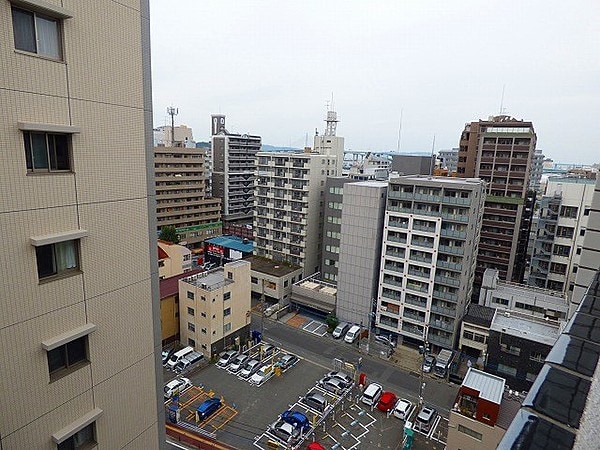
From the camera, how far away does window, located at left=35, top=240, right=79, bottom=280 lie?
6.82 metres

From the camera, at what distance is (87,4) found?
678 centimetres

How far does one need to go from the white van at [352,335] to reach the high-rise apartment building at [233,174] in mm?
40622

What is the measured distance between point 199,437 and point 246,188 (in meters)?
56.2

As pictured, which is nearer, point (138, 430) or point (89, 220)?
point (89, 220)

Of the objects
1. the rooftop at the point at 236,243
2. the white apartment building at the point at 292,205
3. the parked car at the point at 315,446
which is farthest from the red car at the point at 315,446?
the rooftop at the point at 236,243

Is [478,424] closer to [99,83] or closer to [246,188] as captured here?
[99,83]

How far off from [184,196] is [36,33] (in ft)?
178

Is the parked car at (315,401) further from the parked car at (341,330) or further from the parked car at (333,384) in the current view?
the parked car at (341,330)

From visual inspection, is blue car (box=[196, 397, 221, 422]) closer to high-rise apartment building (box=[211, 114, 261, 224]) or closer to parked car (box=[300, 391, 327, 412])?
parked car (box=[300, 391, 327, 412])

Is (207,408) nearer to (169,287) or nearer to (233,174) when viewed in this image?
(169,287)

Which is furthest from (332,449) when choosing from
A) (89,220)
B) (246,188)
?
(246,188)

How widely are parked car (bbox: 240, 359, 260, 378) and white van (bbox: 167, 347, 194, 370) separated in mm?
4729

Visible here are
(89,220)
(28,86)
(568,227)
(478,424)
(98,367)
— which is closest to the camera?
(28,86)

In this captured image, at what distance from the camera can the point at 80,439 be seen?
26.5ft
